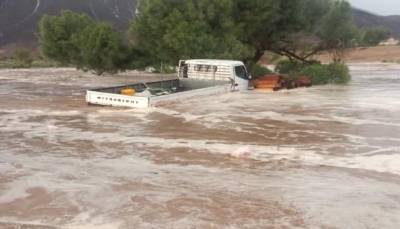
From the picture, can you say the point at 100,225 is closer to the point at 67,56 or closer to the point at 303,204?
the point at 303,204

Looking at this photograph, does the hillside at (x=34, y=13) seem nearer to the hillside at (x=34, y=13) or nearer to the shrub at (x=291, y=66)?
the hillside at (x=34, y=13)

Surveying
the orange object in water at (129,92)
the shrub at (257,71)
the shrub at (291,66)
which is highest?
the shrub at (291,66)

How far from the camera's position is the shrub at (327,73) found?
106 feet

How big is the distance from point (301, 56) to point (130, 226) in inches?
1205

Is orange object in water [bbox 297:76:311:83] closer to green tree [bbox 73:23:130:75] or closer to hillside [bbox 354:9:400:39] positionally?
green tree [bbox 73:23:130:75]

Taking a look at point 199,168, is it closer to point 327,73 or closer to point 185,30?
point 185,30

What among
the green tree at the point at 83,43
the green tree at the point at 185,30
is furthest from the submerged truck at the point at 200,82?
the green tree at the point at 83,43

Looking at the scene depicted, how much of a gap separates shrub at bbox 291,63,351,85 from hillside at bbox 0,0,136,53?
6294cm

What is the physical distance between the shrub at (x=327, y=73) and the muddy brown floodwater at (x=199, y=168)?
41.1 ft

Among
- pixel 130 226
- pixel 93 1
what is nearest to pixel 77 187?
pixel 130 226

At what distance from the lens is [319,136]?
1410 centimetres

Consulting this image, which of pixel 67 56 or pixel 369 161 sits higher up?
pixel 67 56

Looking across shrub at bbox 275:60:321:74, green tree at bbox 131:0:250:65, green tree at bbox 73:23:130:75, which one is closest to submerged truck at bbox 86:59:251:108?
green tree at bbox 131:0:250:65

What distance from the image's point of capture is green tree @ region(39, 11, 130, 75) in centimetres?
2812
